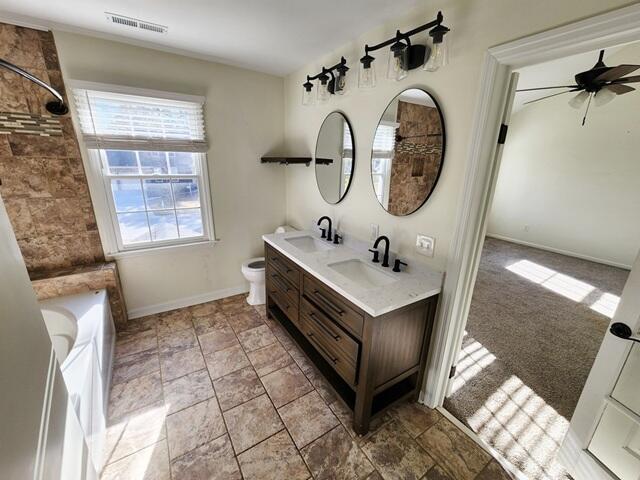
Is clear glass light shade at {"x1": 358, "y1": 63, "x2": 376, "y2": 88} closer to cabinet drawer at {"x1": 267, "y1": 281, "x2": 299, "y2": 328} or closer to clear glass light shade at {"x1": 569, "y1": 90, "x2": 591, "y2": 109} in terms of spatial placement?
cabinet drawer at {"x1": 267, "y1": 281, "x2": 299, "y2": 328}

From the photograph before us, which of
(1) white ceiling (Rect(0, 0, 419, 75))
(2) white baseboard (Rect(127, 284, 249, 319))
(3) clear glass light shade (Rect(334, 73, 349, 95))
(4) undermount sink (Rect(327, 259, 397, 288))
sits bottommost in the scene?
(2) white baseboard (Rect(127, 284, 249, 319))

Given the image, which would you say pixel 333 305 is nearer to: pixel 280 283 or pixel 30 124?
pixel 280 283

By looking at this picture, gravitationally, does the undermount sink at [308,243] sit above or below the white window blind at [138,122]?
below

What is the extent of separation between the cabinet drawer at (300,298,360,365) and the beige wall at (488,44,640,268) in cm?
541

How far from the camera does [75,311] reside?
6.41 feet

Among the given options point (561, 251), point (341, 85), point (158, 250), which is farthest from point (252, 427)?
point (561, 251)

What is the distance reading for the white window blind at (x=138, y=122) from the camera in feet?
6.84

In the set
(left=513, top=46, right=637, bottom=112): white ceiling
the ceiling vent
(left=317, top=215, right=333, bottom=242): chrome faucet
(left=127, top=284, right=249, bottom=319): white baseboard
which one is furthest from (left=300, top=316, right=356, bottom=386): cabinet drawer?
(left=513, top=46, right=637, bottom=112): white ceiling

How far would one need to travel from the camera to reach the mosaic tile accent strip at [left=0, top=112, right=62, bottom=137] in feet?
6.15

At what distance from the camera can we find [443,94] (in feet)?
4.77

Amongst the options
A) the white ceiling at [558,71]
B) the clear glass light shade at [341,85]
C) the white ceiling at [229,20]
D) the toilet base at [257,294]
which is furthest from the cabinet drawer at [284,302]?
the white ceiling at [558,71]

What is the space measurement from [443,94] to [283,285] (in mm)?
1743

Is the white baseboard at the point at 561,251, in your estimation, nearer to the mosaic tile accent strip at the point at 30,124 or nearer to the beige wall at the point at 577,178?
the beige wall at the point at 577,178

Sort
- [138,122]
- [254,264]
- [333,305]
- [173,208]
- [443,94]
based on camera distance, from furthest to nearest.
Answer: [254,264], [173,208], [138,122], [333,305], [443,94]
